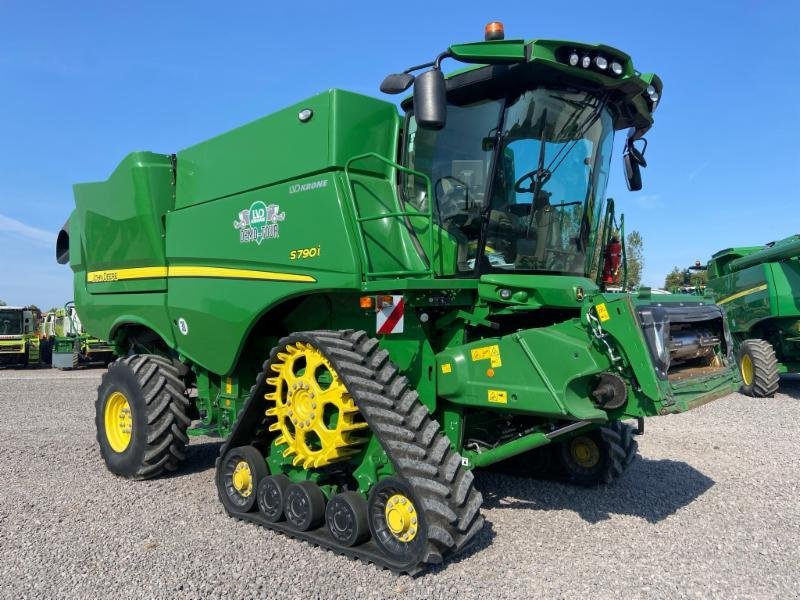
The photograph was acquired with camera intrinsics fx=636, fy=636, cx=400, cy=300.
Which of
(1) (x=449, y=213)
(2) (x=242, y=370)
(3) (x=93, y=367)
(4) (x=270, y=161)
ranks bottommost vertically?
(3) (x=93, y=367)

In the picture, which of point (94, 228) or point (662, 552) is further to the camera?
point (94, 228)

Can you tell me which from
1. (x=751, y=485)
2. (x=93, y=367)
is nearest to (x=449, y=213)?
(x=751, y=485)

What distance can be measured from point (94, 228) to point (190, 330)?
2250 millimetres

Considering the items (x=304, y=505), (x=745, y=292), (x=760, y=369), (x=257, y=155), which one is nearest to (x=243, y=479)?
(x=304, y=505)

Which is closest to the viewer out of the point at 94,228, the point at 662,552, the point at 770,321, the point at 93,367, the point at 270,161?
the point at 662,552

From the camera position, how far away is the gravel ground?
11.6 feet

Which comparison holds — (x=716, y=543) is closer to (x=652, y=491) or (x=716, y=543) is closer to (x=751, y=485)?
(x=652, y=491)

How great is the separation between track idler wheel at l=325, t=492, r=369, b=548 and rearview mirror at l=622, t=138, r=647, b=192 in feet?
10.8

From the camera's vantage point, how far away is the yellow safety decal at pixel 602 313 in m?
3.71

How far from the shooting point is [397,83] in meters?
3.81

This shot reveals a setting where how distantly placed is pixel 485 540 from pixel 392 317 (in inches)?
62.4

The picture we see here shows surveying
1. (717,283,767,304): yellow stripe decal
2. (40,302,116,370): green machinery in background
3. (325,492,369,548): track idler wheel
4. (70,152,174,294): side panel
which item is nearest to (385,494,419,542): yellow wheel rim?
(325,492,369,548): track idler wheel

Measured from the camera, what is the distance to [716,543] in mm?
4188

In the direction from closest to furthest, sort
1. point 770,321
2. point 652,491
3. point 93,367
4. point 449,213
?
point 449,213 → point 652,491 → point 770,321 → point 93,367
